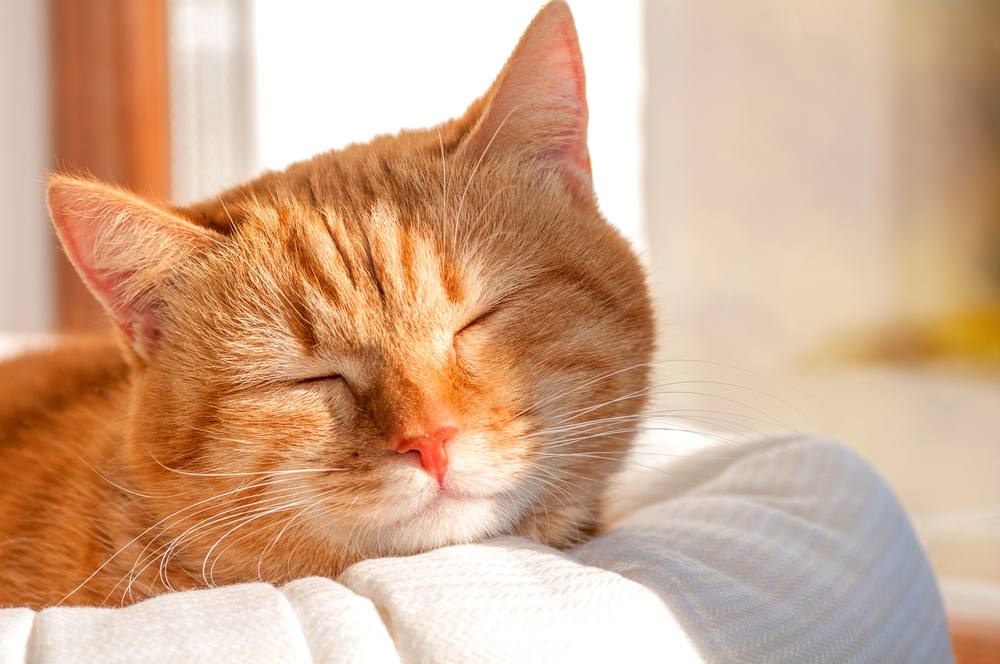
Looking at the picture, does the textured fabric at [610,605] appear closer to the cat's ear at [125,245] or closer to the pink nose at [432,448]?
the pink nose at [432,448]

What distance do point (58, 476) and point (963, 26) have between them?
9.38ft

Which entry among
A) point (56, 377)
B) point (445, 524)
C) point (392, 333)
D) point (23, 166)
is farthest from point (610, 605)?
point (23, 166)

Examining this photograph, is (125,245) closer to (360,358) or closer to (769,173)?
(360,358)

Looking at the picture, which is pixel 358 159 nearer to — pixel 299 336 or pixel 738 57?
pixel 299 336

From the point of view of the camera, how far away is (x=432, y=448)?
120cm

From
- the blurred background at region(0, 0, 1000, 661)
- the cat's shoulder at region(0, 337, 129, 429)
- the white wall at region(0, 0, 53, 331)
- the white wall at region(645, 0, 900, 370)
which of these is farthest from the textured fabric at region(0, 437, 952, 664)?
the white wall at region(0, 0, 53, 331)

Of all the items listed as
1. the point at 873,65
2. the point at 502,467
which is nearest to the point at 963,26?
the point at 873,65

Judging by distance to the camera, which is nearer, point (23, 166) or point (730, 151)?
point (730, 151)

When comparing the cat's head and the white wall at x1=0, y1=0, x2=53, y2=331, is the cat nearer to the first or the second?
the cat's head

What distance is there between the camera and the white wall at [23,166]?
15.1 feet

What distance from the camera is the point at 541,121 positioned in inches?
61.3

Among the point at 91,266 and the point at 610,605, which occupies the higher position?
the point at 91,266

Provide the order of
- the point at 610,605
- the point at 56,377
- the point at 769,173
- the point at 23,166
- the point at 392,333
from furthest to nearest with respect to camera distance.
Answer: the point at 23,166 → the point at 769,173 → the point at 56,377 → the point at 392,333 → the point at 610,605

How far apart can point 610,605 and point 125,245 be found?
87cm
